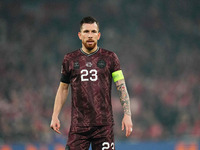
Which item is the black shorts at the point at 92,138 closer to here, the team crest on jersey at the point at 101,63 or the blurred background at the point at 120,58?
the team crest on jersey at the point at 101,63

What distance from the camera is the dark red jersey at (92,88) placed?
4379 mm

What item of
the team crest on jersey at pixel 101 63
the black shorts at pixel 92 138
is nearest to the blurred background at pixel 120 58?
the black shorts at pixel 92 138

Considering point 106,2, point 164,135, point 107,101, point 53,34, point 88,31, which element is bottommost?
point 164,135

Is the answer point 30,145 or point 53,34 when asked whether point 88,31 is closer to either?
point 30,145

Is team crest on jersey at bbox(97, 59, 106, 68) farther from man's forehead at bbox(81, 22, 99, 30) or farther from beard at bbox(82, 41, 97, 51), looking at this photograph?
man's forehead at bbox(81, 22, 99, 30)

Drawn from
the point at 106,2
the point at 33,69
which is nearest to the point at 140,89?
the point at 33,69

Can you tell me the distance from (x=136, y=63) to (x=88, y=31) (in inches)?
404

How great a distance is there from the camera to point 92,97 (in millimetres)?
4379

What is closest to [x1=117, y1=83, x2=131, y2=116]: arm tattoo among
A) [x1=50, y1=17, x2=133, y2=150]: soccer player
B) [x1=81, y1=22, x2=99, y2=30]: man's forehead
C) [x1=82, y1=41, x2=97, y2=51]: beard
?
[x1=50, y1=17, x2=133, y2=150]: soccer player

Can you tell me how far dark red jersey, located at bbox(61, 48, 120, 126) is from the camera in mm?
4379

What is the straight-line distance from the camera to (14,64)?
13.2 m

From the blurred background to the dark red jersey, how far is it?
5568mm

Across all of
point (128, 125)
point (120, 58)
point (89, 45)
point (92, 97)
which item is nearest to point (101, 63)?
point (89, 45)

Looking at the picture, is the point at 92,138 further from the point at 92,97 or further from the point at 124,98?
the point at 124,98
